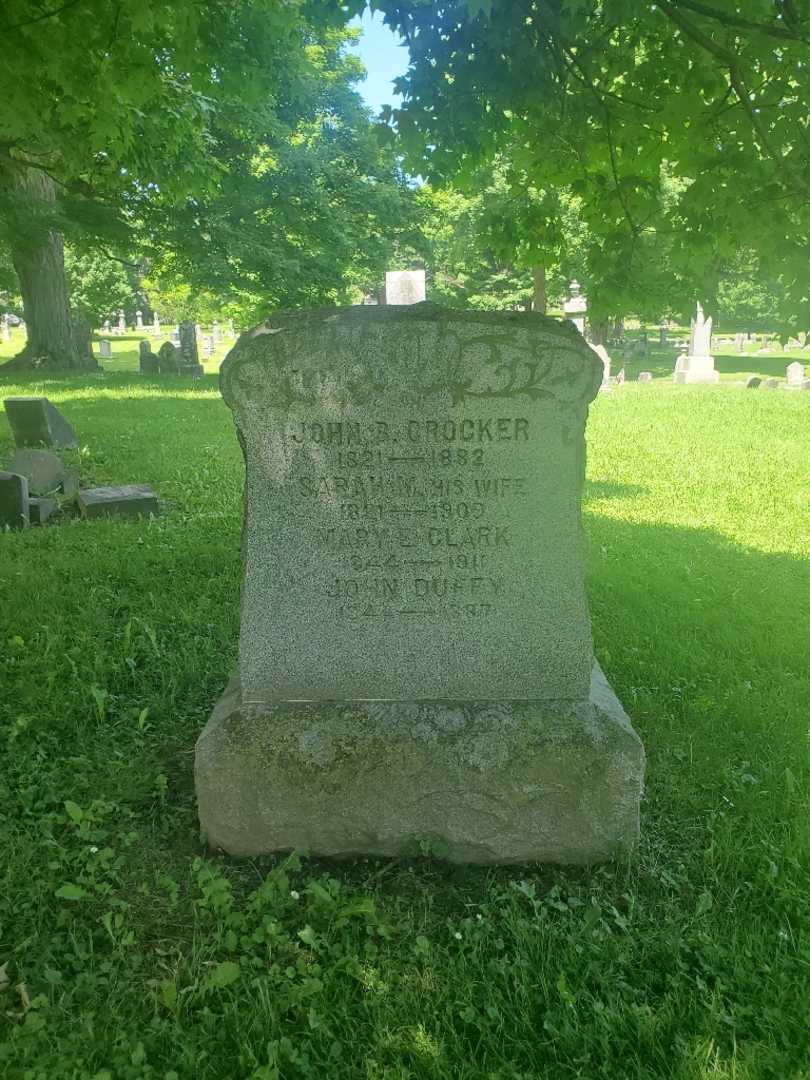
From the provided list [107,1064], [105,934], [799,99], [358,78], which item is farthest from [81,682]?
[358,78]

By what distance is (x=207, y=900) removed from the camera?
105 inches

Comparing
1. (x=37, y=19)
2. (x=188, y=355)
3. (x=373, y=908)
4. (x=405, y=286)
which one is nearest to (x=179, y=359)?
(x=188, y=355)

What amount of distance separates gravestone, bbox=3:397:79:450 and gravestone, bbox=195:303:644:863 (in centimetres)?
789

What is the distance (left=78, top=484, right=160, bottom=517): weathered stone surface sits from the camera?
24.0ft

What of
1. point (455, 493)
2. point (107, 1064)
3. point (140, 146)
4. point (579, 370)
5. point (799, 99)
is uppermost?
point (140, 146)

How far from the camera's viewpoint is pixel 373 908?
8.64 feet

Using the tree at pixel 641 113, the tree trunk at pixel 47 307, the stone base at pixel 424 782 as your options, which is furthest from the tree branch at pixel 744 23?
the tree trunk at pixel 47 307

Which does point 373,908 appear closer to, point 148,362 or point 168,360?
point 168,360

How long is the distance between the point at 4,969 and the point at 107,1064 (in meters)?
A: 0.53

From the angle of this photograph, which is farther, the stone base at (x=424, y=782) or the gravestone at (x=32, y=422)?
the gravestone at (x=32, y=422)

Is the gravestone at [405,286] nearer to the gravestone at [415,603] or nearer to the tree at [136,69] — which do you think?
the tree at [136,69]

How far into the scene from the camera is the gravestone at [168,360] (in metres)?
23.7

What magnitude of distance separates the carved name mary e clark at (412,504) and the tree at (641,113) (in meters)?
1.72

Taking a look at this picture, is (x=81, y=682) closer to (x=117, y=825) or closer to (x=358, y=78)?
(x=117, y=825)
